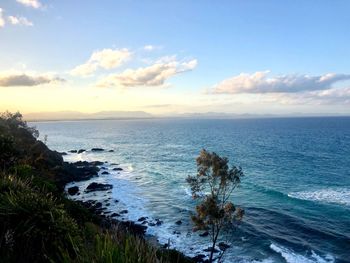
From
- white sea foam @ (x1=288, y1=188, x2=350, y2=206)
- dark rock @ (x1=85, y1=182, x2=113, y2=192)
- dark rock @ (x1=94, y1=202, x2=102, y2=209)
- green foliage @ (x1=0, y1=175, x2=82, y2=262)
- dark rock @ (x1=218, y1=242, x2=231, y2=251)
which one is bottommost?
dark rock @ (x1=218, y1=242, x2=231, y2=251)

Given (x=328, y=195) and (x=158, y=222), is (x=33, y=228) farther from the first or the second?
Answer: (x=328, y=195)

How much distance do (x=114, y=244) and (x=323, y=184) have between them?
212ft

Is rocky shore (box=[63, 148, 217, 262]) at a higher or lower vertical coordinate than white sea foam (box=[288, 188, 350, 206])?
lower

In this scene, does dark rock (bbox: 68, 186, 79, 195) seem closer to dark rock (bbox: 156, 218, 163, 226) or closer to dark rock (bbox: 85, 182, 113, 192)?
dark rock (bbox: 85, 182, 113, 192)

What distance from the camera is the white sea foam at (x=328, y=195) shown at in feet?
173

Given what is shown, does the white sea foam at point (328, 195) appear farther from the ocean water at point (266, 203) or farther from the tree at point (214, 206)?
the tree at point (214, 206)

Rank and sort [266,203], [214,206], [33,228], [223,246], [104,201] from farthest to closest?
[104,201]
[266,203]
[223,246]
[214,206]
[33,228]

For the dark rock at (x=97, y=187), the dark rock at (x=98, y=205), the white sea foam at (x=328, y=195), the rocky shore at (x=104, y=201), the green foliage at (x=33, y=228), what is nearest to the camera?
the green foliage at (x=33, y=228)

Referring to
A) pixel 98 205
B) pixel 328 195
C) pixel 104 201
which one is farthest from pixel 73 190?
pixel 328 195

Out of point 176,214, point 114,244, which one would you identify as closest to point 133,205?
point 176,214

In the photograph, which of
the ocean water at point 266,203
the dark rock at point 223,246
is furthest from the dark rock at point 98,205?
the dark rock at point 223,246

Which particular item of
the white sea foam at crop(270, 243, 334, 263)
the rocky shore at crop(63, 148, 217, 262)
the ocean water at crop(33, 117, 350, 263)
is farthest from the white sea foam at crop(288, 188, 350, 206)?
the rocky shore at crop(63, 148, 217, 262)

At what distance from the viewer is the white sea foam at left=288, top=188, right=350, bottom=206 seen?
52875mm

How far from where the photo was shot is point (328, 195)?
55.9 m
